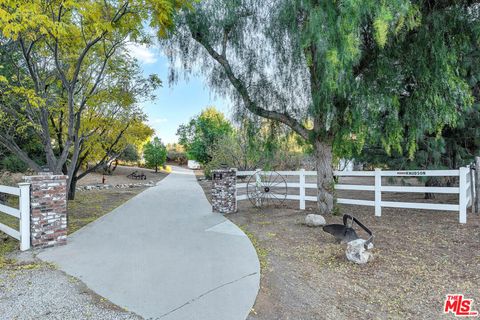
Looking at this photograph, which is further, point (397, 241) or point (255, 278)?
point (397, 241)

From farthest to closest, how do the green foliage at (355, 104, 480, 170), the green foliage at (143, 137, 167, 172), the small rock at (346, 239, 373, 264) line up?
the green foliage at (143, 137, 167, 172)
the green foliage at (355, 104, 480, 170)
the small rock at (346, 239, 373, 264)

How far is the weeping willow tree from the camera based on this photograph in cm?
442

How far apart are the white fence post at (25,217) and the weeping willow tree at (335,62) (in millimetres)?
4313

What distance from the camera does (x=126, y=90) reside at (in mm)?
9391

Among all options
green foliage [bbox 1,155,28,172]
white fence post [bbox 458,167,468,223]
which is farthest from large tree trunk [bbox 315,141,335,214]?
green foliage [bbox 1,155,28,172]

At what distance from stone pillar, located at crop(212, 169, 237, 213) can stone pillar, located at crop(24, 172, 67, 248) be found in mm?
3791

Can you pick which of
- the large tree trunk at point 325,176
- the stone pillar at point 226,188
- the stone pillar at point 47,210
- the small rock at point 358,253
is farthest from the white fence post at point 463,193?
the stone pillar at point 47,210

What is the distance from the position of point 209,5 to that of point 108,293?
6.00 metres

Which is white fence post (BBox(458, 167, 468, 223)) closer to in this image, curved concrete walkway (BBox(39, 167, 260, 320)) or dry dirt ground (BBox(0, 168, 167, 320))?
curved concrete walkway (BBox(39, 167, 260, 320))

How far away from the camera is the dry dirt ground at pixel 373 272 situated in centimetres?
292

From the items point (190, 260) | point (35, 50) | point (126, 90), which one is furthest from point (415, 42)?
point (35, 50)

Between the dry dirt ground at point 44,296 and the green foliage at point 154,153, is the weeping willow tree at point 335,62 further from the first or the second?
the green foliage at point 154,153

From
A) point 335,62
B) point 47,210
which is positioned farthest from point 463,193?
point 47,210

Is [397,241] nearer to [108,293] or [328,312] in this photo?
[328,312]
